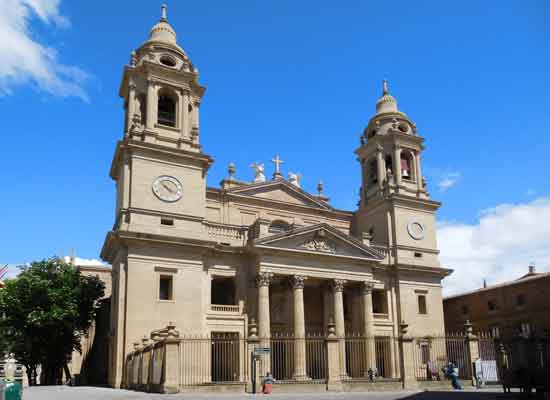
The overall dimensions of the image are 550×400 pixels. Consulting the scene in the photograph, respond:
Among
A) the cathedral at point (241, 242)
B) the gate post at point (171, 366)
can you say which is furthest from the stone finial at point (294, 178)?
the gate post at point (171, 366)

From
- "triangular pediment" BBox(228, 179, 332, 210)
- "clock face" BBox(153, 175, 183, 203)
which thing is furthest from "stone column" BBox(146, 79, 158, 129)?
"triangular pediment" BBox(228, 179, 332, 210)

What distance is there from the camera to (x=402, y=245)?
1559 inches

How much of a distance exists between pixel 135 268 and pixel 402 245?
1904 centimetres

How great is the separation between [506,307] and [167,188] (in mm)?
30656

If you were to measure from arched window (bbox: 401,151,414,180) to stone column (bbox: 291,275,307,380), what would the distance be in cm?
1353

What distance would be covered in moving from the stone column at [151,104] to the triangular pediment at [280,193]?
7.07 m

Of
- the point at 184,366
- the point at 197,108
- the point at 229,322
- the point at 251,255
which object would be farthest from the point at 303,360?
the point at 197,108

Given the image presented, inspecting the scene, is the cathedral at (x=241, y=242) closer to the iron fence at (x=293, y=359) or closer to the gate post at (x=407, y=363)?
the iron fence at (x=293, y=359)

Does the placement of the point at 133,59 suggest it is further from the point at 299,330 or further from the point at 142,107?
the point at 299,330

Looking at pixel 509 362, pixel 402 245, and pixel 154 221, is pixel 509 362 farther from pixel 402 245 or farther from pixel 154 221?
pixel 154 221

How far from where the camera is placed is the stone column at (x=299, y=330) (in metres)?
31.1

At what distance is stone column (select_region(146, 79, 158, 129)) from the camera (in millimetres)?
33344

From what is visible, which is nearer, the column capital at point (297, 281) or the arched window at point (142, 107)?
the column capital at point (297, 281)

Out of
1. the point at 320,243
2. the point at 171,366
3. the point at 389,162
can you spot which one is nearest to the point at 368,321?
the point at 320,243
